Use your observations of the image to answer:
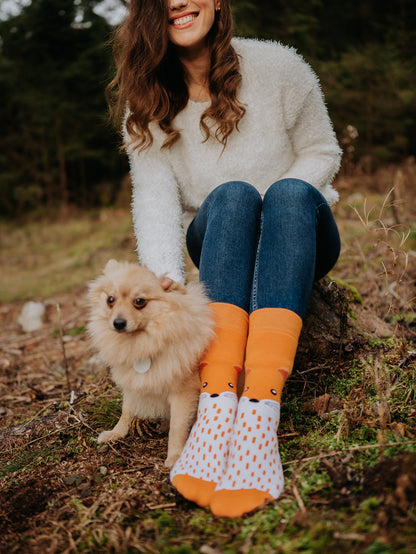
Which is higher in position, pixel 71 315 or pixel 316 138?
pixel 316 138

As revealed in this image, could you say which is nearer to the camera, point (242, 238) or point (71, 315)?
point (242, 238)

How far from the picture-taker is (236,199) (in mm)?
2047

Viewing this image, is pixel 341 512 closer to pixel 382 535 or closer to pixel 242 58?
pixel 382 535

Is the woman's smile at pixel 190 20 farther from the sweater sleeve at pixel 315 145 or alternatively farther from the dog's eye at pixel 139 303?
the dog's eye at pixel 139 303

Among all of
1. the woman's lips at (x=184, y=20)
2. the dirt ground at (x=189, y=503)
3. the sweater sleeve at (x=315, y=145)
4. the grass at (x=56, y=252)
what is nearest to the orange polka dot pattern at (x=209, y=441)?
the dirt ground at (x=189, y=503)

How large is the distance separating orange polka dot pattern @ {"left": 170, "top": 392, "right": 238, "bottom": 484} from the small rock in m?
3.70

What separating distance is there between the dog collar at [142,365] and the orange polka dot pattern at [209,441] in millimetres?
279

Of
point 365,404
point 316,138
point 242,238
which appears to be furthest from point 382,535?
point 316,138

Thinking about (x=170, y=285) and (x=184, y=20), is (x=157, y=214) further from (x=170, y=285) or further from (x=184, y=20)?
(x=184, y=20)

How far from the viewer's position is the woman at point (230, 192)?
69.1 inches

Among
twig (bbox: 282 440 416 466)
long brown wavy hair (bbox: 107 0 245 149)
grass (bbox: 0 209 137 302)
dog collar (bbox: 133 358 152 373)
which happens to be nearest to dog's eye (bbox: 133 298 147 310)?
dog collar (bbox: 133 358 152 373)

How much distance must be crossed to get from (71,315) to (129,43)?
3.32 metres

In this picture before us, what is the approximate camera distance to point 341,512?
1.34 meters

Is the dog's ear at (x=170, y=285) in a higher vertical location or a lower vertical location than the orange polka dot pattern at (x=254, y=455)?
higher
